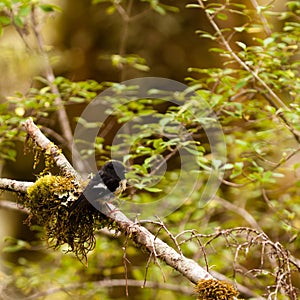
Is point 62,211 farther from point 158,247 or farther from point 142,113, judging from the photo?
point 142,113

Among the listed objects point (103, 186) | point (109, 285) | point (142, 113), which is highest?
point (103, 186)

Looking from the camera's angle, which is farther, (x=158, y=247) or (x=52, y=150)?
(x=52, y=150)

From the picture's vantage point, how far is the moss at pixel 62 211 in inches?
54.5

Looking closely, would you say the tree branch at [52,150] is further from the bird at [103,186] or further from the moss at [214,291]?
the moss at [214,291]

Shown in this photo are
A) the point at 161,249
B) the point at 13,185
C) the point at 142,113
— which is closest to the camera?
the point at 161,249

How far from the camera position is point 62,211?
1414 mm

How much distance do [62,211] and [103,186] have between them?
0.49 ft

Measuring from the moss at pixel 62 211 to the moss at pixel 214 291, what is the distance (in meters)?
0.31

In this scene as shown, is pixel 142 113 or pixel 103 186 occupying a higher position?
pixel 103 186

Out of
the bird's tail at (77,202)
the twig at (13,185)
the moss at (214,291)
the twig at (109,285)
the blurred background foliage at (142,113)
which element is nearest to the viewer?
the moss at (214,291)

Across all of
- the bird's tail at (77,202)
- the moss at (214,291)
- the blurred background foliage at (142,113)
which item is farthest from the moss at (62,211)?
the blurred background foliage at (142,113)

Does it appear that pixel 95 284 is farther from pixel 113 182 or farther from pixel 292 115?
pixel 113 182

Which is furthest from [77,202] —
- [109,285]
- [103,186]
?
[109,285]

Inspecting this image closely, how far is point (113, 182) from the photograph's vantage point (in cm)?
138
